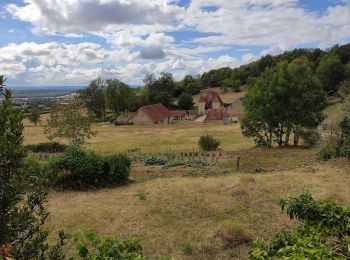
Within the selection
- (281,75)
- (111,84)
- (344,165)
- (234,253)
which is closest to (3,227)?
(234,253)

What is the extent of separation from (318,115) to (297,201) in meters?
27.3

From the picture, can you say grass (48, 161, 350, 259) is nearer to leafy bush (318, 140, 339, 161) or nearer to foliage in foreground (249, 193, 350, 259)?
leafy bush (318, 140, 339, 161)

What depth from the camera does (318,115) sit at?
100ft

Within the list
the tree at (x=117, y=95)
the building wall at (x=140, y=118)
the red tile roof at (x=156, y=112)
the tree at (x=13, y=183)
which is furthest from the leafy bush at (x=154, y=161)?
the tree at (x=117, y=95)

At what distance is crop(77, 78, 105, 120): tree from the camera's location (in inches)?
3415

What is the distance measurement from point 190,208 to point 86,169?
5.87 metres

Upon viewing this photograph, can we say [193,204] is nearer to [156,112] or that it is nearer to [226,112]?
[156,112]

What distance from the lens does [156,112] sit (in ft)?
267

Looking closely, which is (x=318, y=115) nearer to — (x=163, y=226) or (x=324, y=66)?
(x=163, y=226)

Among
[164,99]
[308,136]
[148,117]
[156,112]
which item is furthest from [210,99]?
[308,136]

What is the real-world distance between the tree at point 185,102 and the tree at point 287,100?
220 feet

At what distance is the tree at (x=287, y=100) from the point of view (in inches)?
1168

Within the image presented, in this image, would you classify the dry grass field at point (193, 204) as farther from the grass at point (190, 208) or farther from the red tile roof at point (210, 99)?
the red tile roof at point (210, 99)

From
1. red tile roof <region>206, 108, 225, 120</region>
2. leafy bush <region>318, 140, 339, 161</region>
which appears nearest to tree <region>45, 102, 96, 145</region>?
leafy bush <region>318, 140, 339, 161</region>
